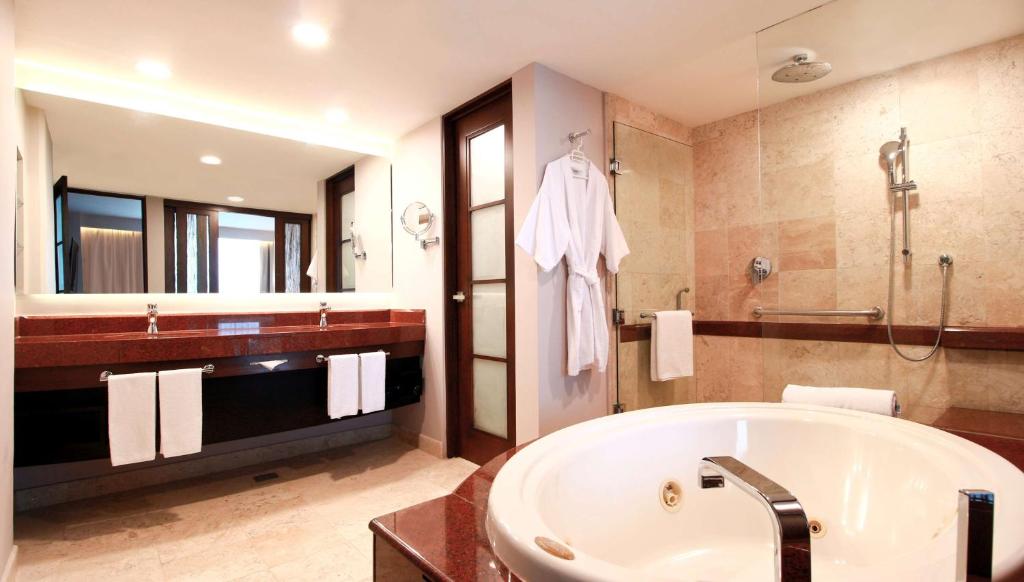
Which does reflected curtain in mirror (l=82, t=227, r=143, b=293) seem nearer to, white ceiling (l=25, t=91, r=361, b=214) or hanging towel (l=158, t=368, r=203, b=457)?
white ceiling (l=25, t=91, r=361, b=214)

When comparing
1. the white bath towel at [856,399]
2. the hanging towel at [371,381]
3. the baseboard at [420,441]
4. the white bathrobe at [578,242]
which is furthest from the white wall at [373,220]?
the white bath towel at [856,399]

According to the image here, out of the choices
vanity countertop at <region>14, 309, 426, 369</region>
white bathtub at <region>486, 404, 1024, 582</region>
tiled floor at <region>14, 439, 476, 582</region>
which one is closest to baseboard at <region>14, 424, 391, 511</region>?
tiled floor at <region>14, 439, 476, 582</region>

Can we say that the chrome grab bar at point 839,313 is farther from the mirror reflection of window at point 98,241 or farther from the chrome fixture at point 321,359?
the mirror reflection of window at point 98,241

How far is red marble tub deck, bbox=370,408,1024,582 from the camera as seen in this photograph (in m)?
0.83

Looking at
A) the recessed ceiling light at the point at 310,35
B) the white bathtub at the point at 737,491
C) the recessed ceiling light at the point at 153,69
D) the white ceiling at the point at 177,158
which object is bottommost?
the white bathtub at the point at 737,491

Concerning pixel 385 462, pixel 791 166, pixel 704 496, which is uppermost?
pixel 791 166

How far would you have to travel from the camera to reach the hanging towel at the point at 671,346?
298 centimetres

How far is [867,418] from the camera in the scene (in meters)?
1.49

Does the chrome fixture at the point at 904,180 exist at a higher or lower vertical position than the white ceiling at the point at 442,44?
lower

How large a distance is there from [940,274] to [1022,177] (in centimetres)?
44

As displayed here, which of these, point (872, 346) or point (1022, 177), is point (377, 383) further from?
point (1022, 177)

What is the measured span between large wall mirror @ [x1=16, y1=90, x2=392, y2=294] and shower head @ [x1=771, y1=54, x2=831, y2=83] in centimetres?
257

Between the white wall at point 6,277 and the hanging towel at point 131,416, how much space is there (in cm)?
30

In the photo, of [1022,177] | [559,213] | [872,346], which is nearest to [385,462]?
[559,213]
